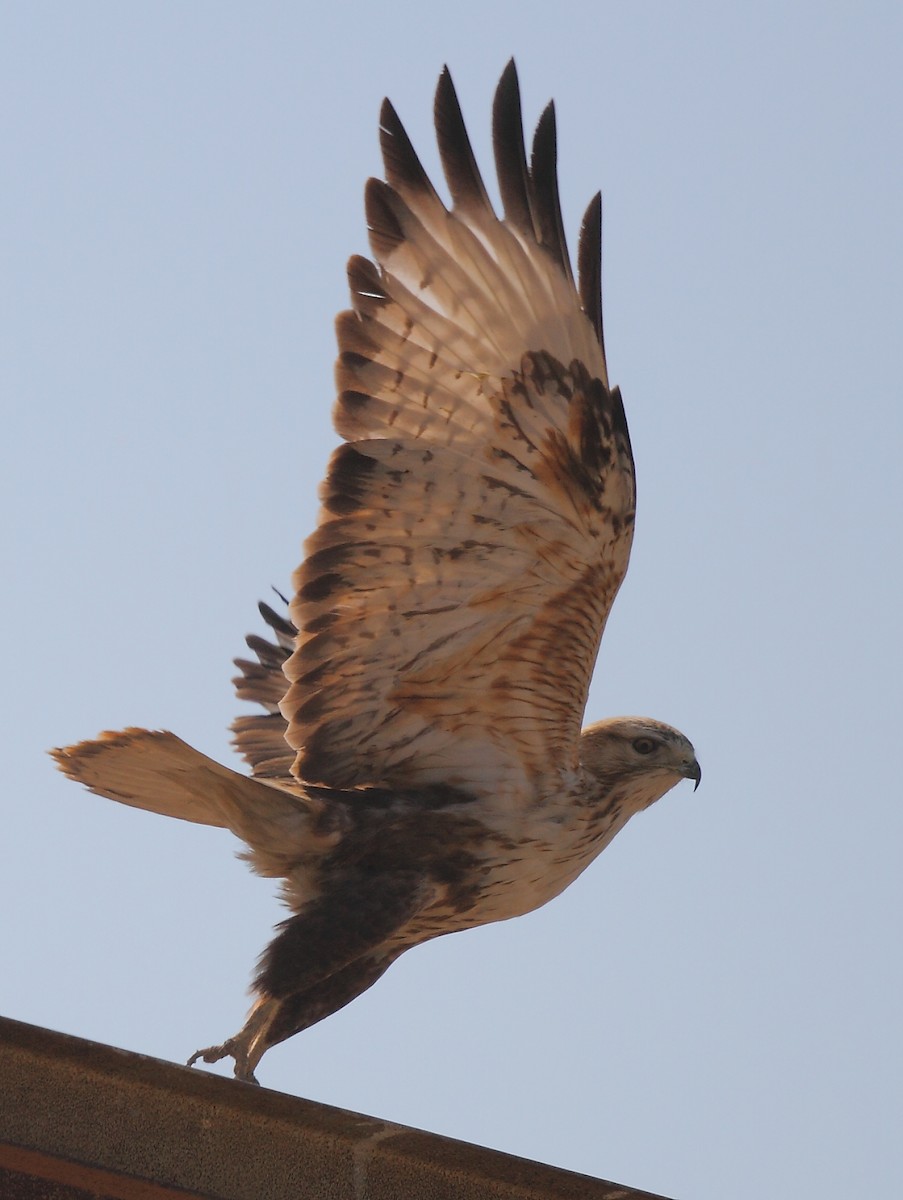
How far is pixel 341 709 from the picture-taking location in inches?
234

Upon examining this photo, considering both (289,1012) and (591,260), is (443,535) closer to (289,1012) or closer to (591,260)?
(591,260)

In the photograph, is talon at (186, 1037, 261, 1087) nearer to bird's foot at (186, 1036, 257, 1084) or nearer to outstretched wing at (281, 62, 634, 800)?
bird's foot at (186, 1036, 257, 1084)

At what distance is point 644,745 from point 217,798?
5.23 feet

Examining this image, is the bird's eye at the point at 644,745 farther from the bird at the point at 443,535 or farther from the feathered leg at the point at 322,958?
the feathered leg at the point at 322,958

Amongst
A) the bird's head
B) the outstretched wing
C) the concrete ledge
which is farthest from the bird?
the concrete ledge

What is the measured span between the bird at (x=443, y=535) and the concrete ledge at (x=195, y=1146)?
4.93 ft

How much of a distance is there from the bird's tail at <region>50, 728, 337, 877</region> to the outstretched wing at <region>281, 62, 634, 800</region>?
0.49 m

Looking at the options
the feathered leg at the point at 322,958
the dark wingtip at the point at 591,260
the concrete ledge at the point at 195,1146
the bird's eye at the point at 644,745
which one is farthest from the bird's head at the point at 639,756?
the concrete ledge at the point at 195,1146

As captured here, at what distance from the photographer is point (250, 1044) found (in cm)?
535

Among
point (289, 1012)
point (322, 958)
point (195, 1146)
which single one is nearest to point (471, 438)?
point (322, 958)

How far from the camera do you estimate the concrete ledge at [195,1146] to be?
12.2 ft

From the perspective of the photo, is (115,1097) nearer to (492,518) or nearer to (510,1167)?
(510,1167)

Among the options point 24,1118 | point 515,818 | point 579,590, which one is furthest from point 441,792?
point 24,1118

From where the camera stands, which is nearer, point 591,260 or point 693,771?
point 591,260
